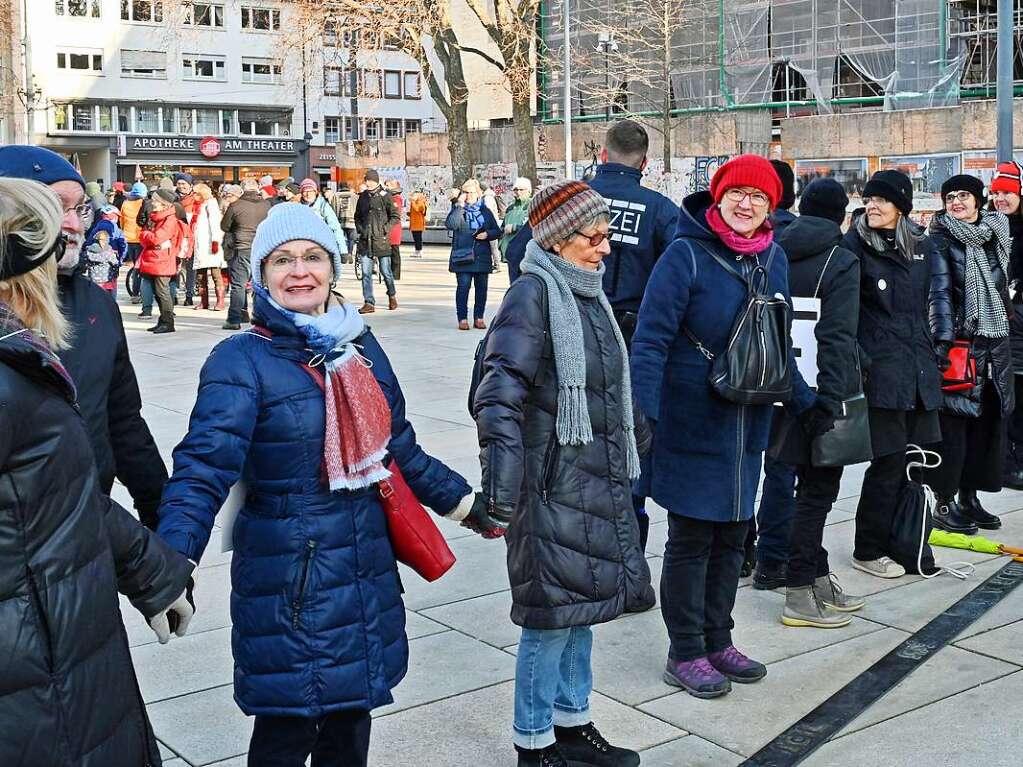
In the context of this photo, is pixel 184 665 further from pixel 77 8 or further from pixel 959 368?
pixel 77 8

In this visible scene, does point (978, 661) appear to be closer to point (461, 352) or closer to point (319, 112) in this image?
point (461, 352)

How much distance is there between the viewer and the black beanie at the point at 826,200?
5703mm

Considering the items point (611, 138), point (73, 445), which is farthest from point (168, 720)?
point (611, 138)

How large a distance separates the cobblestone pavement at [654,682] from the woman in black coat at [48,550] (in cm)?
144

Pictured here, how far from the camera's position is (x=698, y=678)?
4.77m

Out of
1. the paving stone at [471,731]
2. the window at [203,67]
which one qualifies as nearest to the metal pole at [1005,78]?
the paving stone at [471,731]

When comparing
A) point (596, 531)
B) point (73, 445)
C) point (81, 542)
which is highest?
point (73, 445)

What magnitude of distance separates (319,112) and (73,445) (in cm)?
7589

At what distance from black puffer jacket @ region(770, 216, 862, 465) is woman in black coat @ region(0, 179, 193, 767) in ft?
11.3

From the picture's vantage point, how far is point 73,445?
2.43 meters

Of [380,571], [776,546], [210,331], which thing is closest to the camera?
[380,571]

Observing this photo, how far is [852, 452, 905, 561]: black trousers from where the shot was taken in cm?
621

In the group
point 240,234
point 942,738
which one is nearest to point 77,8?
point 240,234

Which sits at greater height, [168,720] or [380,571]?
[380,571]
